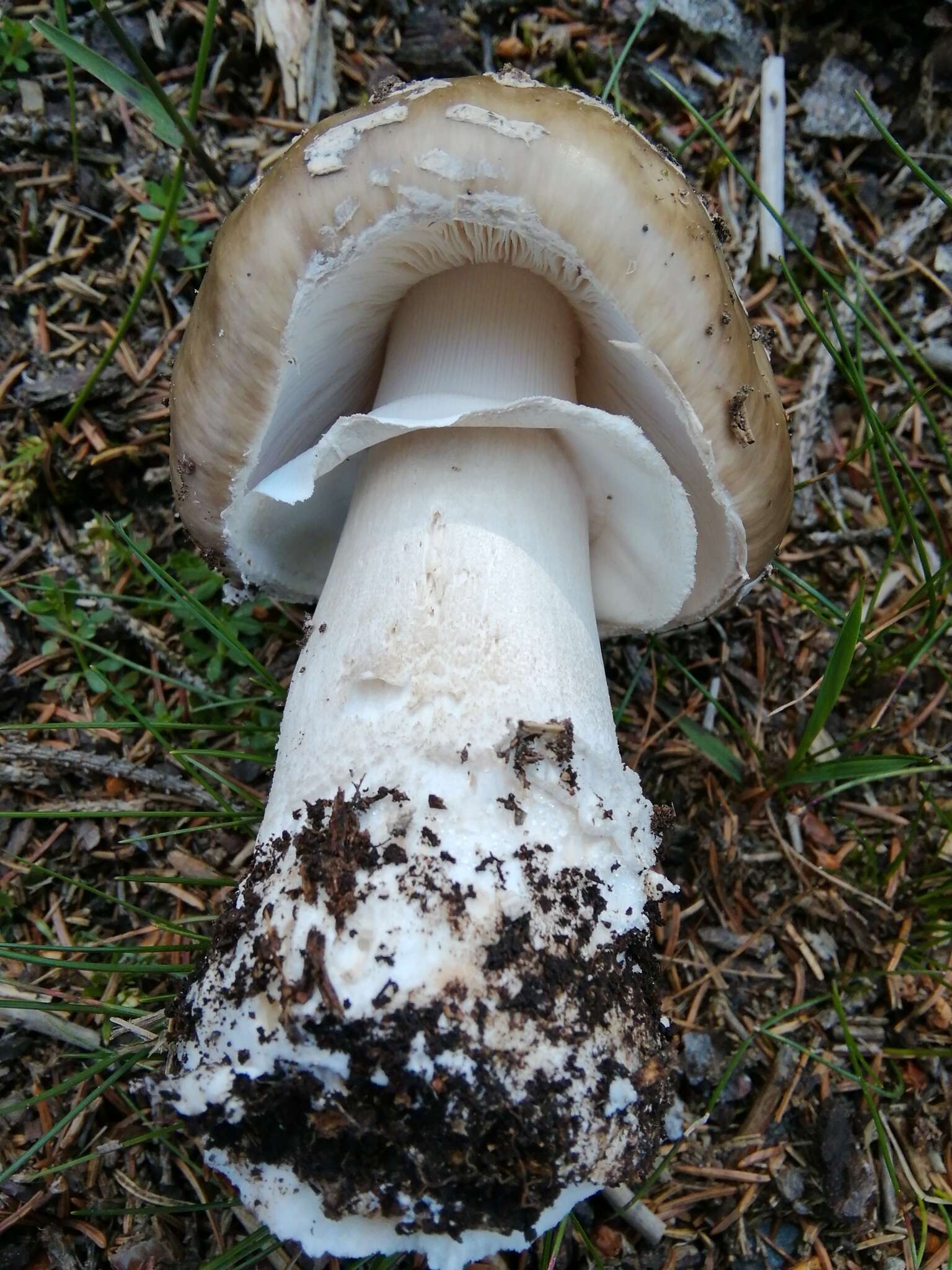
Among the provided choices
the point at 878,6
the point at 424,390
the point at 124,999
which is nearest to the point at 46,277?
the point at 424,390

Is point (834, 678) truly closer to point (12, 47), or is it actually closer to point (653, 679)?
point (653, 679)

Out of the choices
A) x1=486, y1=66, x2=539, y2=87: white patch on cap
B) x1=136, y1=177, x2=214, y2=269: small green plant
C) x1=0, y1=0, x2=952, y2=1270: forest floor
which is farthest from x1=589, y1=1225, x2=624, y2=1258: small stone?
x1=136, y1=177, x2=214, y2=269: small green plant

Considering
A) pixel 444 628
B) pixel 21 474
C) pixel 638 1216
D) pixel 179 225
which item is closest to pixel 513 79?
pixel 444 628

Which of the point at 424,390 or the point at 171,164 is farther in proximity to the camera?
the point at 171,164

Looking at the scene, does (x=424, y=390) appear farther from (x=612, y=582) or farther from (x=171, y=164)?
(x=171, y=164)

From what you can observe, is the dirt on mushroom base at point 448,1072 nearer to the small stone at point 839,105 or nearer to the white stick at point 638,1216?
the white stick at point 638,1216

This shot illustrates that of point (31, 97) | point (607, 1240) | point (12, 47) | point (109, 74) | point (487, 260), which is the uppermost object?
point (487, 260)
